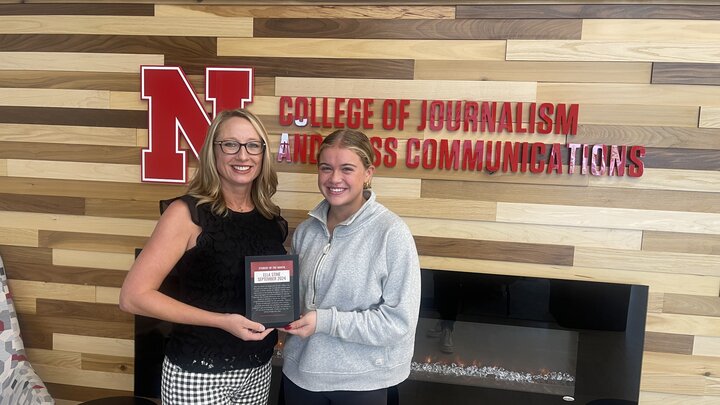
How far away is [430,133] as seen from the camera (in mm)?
2262

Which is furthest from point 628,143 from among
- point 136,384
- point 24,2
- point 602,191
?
point 24,2

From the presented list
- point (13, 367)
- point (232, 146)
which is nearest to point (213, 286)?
point (232, 146)

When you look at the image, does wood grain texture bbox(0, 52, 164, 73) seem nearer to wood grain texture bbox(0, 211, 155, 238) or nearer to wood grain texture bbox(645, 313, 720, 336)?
wood grain texture bbox(0, 211, 155, 238)

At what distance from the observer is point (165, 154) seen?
241 centimetres

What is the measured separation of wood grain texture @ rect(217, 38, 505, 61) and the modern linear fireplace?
0.94 metres

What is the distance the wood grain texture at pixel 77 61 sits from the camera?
242cm

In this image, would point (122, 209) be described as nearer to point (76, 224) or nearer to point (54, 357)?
point (76, 224)

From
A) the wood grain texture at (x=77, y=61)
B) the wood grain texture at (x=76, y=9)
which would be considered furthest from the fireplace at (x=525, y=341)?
the wood grain texture at (x=76, y=9)

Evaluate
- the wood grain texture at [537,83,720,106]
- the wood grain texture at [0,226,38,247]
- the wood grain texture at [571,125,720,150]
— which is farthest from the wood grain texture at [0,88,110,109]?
A: the wood grain texture at [571,125,720,150]

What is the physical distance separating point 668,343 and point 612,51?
48.9 inches

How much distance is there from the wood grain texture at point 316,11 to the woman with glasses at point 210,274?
36.1 inches

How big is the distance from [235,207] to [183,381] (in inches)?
21.2

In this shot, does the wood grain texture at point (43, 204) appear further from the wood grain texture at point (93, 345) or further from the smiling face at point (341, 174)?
the smiling face at point (341, 174)

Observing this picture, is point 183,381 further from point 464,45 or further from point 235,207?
point 464,45
